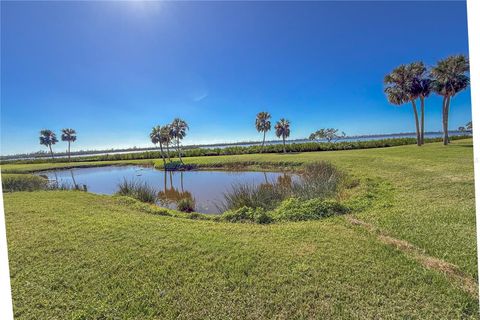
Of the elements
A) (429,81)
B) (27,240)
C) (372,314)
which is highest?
(429,81)

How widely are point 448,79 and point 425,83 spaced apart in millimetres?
2915

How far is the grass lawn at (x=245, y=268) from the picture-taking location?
2201mm

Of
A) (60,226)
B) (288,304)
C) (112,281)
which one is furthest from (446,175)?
(60,226)

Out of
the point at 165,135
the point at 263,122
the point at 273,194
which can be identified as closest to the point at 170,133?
the point at 165,135

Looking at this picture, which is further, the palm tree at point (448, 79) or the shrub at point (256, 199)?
the palm tree at point (448, 79)

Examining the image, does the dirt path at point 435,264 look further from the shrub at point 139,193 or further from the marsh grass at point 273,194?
the shrub at point 139,193

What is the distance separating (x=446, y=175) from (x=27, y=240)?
37.9ft

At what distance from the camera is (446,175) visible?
743cm

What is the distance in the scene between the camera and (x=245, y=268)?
285 centimetres

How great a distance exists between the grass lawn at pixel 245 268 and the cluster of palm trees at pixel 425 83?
21.9m

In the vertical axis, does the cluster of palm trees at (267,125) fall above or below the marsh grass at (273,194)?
above

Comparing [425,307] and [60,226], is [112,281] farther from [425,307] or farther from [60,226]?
[425,307]

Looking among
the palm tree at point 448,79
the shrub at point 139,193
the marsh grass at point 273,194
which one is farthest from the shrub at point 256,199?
the palm tree at point 448,79

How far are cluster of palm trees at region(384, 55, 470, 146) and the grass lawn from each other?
21917 millimetres
